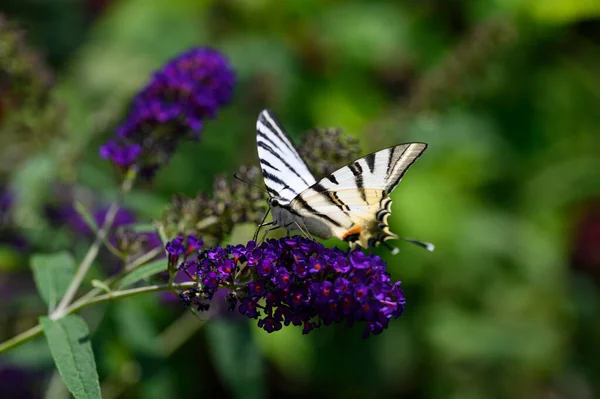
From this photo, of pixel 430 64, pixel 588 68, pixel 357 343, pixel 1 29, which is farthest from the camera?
pixel 588 68

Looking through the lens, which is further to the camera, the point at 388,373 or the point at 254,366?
the point at 388,373

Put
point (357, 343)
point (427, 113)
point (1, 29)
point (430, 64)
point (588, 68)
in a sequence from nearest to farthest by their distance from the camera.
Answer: point (1, 29) → point (427, 113) → point (357, 343) → point (430, 64) → point (588, 68)

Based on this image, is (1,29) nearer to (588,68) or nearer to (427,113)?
(427,113)

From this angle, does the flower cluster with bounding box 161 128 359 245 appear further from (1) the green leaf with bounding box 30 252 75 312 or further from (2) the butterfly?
(1) the green leaf with bounding box 30 252 75 312

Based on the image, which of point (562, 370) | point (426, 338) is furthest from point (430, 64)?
point (562, 370)

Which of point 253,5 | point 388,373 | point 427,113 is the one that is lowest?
point 388,373

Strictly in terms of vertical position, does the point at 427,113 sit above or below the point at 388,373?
above

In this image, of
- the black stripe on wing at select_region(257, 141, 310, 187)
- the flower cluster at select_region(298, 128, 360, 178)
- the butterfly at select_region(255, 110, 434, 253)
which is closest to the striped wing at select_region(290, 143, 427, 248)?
the butterfly at select_region(255, 110, 434, 253)
